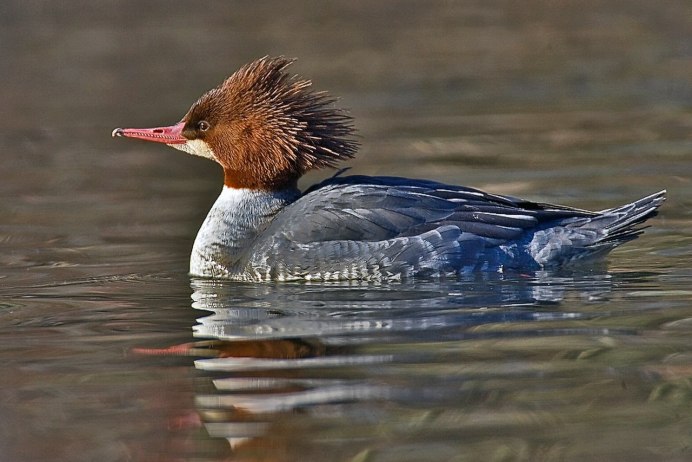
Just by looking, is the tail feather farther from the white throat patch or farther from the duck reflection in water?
the white throat patch

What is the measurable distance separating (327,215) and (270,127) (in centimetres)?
71

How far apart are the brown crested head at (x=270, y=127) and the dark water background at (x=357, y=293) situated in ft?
2.67

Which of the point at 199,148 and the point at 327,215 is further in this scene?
the point at 199,148

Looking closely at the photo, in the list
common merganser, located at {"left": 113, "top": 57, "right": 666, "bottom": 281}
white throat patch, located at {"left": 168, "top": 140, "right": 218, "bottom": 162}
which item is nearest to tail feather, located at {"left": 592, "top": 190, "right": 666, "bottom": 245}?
common merganser, located at {"left": 113, "top": 57, "right": 666, "bottom": 281}

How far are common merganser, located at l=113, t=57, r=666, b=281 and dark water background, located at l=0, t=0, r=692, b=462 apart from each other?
0.61 ft

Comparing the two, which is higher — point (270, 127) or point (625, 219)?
point (270, 127)

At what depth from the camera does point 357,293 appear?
823 cm

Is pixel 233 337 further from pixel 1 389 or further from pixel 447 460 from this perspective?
pixel 447 460

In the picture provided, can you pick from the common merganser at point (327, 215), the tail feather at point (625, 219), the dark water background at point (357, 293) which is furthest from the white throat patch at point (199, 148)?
the tail feather at point (625, 219)

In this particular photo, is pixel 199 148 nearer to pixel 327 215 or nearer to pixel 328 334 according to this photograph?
pixel 327 215

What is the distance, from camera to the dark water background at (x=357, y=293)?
5.75 metres

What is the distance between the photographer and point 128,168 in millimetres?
13414

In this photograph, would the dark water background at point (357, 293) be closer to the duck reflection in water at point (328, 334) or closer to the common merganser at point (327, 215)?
the duck reflection in water at point (328, 334)

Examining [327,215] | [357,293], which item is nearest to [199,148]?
[327,215]
